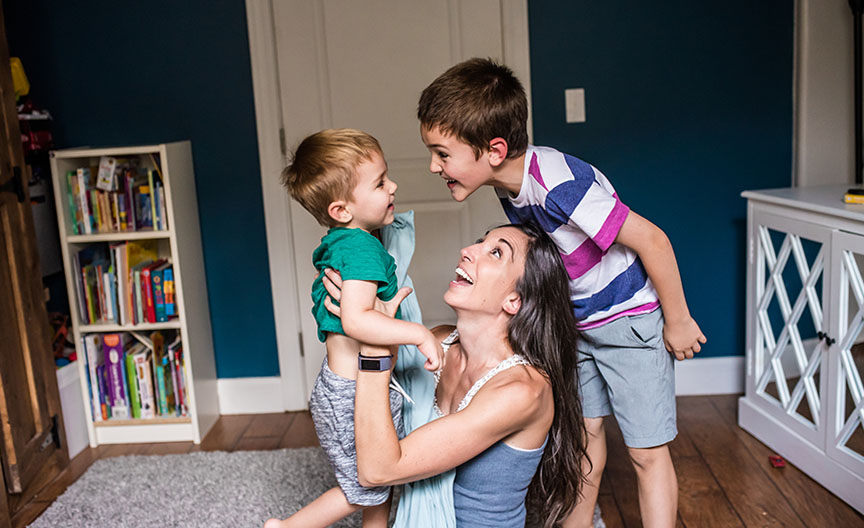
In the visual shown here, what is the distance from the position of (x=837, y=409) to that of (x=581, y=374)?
3.21 feet

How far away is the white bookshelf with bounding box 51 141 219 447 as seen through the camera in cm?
306

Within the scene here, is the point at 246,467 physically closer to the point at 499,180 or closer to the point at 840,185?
the point at 499,180

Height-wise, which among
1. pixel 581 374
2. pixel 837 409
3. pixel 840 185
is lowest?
pixel 837 409

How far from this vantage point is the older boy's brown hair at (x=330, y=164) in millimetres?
1673

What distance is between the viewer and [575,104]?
10.6 ft

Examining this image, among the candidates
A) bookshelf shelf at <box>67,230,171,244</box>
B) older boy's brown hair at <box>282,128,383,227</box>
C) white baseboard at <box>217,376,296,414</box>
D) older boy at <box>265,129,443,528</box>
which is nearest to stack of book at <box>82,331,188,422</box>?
white baseboard at <box>217,376,296,414</box>

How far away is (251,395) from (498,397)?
7.36 ft

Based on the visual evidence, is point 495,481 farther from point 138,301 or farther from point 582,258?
point 138,301

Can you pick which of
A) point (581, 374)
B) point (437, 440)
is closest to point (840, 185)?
point (581, 374)

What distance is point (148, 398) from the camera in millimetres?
3238

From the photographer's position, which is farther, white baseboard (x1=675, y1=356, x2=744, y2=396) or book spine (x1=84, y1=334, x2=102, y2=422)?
white baseboard (x1=675, y1=356, x2=744, y2=396)

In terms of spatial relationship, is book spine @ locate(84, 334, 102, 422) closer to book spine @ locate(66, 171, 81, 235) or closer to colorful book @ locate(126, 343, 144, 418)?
colorful book @ locate(126, 343, 144, 418)

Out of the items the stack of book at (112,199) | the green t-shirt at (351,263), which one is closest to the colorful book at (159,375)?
the stack of book at (112,199)

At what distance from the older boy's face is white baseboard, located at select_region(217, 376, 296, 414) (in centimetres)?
197
